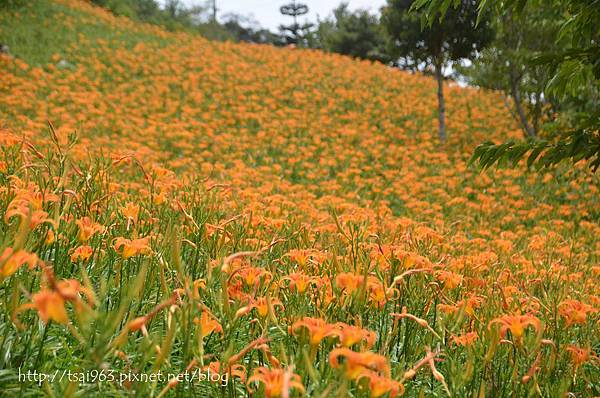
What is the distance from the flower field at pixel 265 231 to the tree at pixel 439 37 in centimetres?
182

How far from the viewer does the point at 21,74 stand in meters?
12.6

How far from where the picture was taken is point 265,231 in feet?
10.1

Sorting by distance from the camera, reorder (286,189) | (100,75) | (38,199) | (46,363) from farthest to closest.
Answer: (100,75)
(286,189)
(38,199)
(46,363)

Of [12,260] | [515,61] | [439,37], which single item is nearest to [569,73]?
[12,260]

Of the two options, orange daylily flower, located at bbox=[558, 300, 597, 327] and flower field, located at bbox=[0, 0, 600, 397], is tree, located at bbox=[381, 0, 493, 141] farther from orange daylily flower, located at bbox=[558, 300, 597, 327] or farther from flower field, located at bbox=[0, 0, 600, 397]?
orange daylily flower, located at bbox=[558, 300, 597, 327]

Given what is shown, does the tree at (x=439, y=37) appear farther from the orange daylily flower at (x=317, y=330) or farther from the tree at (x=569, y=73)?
the orange daylily flower at (x=317, y=330)

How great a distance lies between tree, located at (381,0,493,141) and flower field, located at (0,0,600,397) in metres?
1.82

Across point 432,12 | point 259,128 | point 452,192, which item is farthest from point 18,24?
point 432,12

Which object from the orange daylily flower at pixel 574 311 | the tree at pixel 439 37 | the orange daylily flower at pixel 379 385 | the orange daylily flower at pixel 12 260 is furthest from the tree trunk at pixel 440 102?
the orange daylily flower at pixel 12 260

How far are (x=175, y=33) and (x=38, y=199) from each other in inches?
837

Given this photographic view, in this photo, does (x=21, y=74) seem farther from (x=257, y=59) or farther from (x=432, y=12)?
(x=432, y=12)

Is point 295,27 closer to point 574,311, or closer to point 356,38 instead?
point 356,38

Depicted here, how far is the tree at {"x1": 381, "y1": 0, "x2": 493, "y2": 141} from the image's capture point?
11.4 m

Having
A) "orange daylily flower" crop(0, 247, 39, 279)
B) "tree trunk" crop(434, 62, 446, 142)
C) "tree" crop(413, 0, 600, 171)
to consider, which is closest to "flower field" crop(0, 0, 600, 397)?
"orange daylily flower" crop(0, 247, 39, 279)
